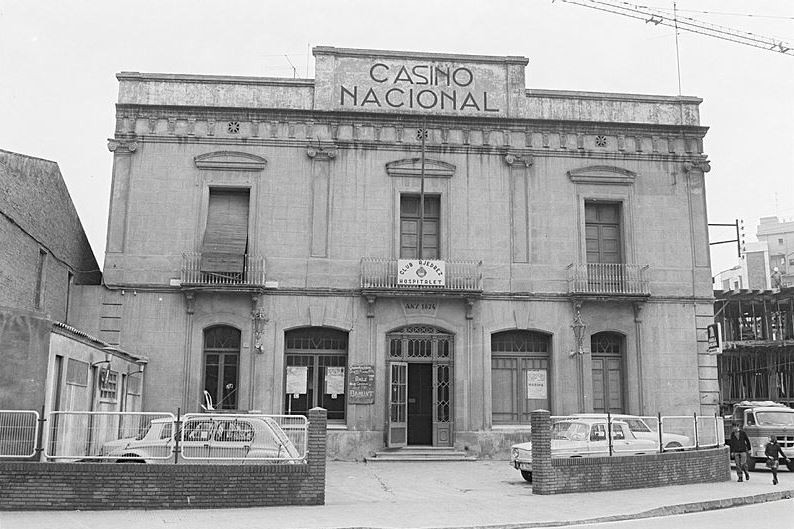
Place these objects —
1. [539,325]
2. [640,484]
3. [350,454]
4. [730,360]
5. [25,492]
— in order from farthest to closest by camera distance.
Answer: [730,360], [539,325], [350,454], [640,484], [25,492]

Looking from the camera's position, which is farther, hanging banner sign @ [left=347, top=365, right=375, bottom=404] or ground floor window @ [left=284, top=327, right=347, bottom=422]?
→ ground floor window @ [left=284, top=327, right=347, bottom=422]

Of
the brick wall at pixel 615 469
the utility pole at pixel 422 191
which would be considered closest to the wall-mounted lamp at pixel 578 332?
the utility pole at pixel 422 191

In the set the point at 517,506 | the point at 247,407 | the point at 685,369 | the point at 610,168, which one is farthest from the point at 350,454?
the point at 610,168

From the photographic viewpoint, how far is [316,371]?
2348 cm

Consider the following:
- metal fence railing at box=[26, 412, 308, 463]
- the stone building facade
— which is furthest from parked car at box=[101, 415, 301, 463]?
the stone building facade

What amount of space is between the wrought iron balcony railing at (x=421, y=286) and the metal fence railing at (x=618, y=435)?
22.2 feet

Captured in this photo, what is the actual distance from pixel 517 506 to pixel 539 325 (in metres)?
10.4

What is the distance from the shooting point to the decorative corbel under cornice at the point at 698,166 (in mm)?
25609

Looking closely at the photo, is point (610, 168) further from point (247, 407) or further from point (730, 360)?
point (730, 360)

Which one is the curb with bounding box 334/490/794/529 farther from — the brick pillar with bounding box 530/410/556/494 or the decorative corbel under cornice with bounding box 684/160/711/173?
the decorative corbel under cornice with bounding box 684/160/711/173

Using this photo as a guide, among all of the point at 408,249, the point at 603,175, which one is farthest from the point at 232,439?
the point at 603,175

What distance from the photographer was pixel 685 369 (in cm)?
2438

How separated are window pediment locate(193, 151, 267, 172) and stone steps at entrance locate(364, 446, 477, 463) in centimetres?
961

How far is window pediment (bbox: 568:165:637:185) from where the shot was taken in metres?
25.2
